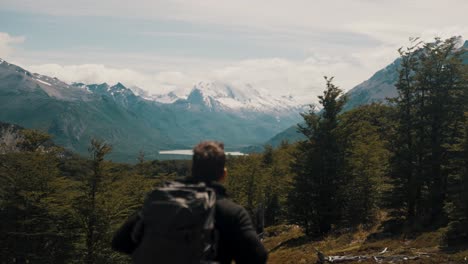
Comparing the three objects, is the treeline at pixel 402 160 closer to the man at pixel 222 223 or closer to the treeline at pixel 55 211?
the treeline at pixel 55 211

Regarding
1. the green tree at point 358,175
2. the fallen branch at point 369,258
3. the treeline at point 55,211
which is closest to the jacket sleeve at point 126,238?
the fallen branch at point 369,258

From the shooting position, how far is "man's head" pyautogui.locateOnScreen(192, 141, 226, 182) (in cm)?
485

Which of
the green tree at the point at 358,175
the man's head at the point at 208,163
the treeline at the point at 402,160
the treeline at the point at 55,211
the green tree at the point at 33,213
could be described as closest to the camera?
the man's head at the point at 208,163

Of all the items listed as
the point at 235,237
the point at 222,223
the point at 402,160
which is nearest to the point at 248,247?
the point at 235,237

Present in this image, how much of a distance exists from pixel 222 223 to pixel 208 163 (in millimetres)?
700

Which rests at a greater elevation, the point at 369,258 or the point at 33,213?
the point at 369,258

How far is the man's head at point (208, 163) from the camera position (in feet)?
15.9

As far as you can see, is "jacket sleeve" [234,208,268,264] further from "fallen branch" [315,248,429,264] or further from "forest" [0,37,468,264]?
"forest" [0,37,468,264]

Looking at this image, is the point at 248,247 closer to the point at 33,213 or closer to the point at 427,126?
the point at 33,213

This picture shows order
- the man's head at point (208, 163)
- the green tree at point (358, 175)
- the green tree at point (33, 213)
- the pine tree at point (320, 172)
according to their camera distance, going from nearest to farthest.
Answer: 1. the man's head at point (208, 163)
2. the green tree at point (33, 213)
3. the green tree at point (358, 175)
4. the pine tree at point (320, 172)

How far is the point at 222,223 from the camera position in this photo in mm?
4562

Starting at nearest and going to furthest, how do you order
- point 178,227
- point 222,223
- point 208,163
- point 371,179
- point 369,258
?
point 178,227 < point 222,223 < point 208,163 < point 369,258 < point 371,179

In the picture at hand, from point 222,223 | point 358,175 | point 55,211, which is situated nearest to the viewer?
point 222,223

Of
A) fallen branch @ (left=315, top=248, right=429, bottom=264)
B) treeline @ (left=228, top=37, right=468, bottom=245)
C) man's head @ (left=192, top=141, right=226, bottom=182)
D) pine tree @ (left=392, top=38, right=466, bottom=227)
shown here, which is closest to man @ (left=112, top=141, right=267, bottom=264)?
man's head @ (left=192, top=141, right=226, bottom=182)
